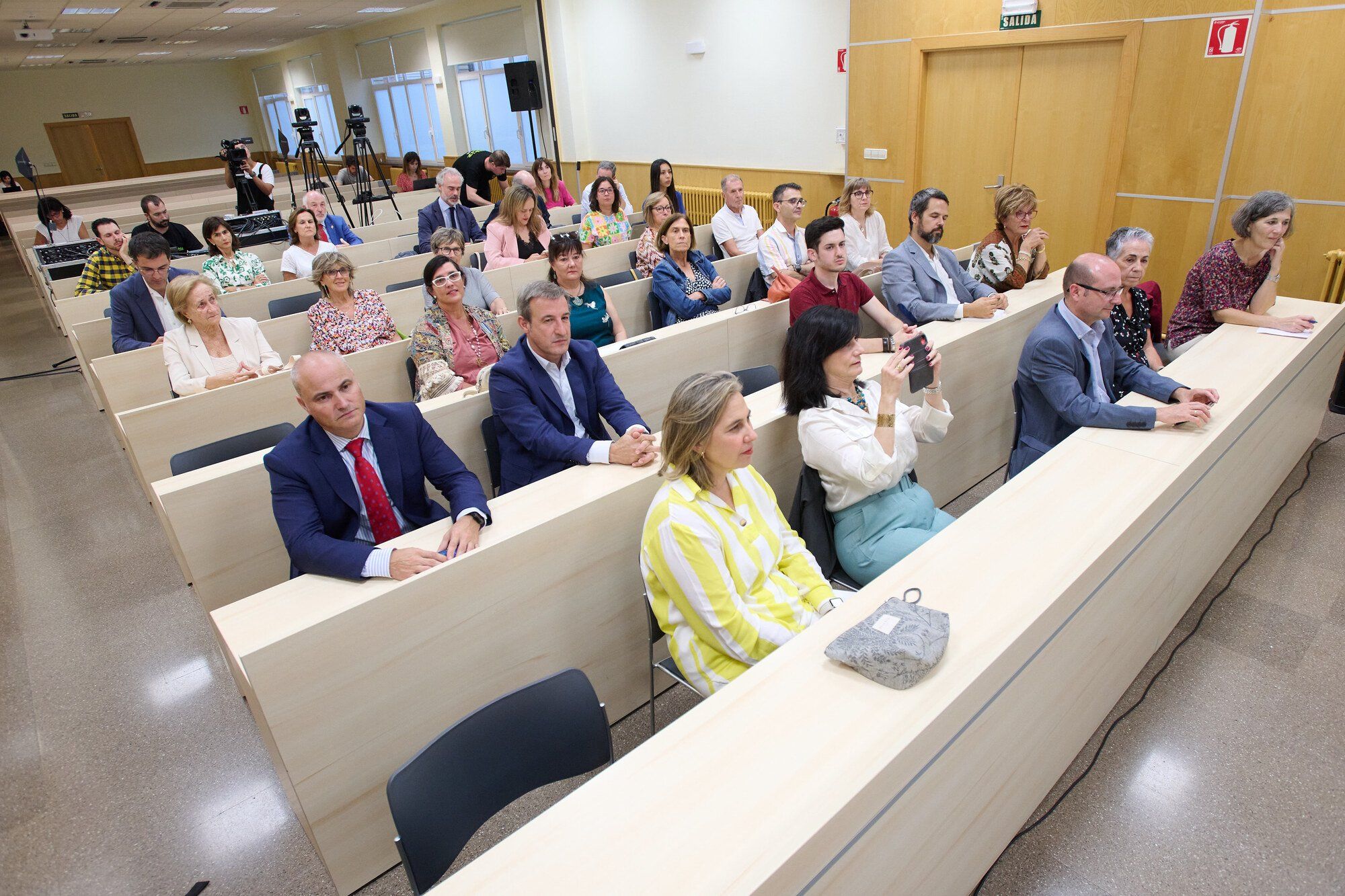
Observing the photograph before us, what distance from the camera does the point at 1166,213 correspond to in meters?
5.32

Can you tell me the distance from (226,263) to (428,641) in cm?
403

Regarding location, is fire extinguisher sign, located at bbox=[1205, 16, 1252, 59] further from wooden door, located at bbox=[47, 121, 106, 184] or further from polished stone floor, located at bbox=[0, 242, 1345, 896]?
wooden door, located at bbox=[47, 121, 106, 184]

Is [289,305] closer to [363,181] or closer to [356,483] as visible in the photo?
[356,483]

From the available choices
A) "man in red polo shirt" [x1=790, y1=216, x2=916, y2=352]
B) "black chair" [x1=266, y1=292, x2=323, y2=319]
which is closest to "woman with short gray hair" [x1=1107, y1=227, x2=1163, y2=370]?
"man in red polo shirt" [x1=790, y1=216, x2=916, y2=352]

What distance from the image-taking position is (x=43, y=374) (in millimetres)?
6496

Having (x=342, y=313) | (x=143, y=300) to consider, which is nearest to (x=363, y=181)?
(x=143, y=300)

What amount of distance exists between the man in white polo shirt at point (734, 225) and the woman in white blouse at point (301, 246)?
2.65 m

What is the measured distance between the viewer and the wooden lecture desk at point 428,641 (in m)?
1.67

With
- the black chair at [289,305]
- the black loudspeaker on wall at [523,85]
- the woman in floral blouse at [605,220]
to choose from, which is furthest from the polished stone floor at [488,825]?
the black loudspeaker on wall at [523,85]

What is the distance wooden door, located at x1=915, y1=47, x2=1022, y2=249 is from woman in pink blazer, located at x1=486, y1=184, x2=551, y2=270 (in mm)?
3468

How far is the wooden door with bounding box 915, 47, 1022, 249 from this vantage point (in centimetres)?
601

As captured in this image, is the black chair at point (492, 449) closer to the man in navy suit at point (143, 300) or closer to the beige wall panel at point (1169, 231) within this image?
the man in navy suit at point (143, 300)

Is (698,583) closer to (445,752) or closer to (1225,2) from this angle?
(445,752)

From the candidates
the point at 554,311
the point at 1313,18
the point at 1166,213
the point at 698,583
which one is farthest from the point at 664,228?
the point at 1313,18
